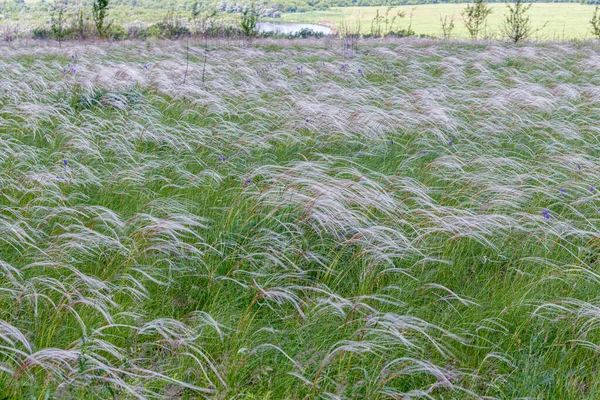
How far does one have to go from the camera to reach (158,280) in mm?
2520

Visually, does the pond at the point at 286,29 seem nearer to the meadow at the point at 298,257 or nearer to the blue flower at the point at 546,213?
the meadow at the point at 298,257

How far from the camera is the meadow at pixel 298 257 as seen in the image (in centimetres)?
191

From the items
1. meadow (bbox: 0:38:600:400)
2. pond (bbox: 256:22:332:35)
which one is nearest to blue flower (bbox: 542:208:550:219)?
meadow (bbox: 0:38:600:400)

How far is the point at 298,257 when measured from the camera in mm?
2719

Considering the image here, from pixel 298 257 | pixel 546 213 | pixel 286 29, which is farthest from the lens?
pixel 286 29

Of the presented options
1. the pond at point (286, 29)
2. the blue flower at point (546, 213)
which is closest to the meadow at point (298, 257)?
the blue flower at point (546, 213)

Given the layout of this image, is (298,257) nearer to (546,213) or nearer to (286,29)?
(546,213)

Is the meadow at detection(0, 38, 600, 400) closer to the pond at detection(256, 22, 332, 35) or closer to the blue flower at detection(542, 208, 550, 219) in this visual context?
the blue flower at detection(542, 208, 550, 219)

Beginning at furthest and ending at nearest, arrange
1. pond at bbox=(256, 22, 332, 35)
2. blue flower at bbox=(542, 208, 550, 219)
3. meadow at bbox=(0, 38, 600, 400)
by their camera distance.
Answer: pond at bbox=(256, 22, 332, 35) → blue flower at bbox=(542, 208, 550, 219) → meadow at bbox=(0, 38, 600, 400)

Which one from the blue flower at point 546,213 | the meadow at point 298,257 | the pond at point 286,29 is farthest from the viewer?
→ the pond at point 286,29

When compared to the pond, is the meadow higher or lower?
lower

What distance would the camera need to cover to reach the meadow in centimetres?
191

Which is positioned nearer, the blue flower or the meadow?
the meadow

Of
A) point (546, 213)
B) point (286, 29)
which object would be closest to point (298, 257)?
point (546, 213)
